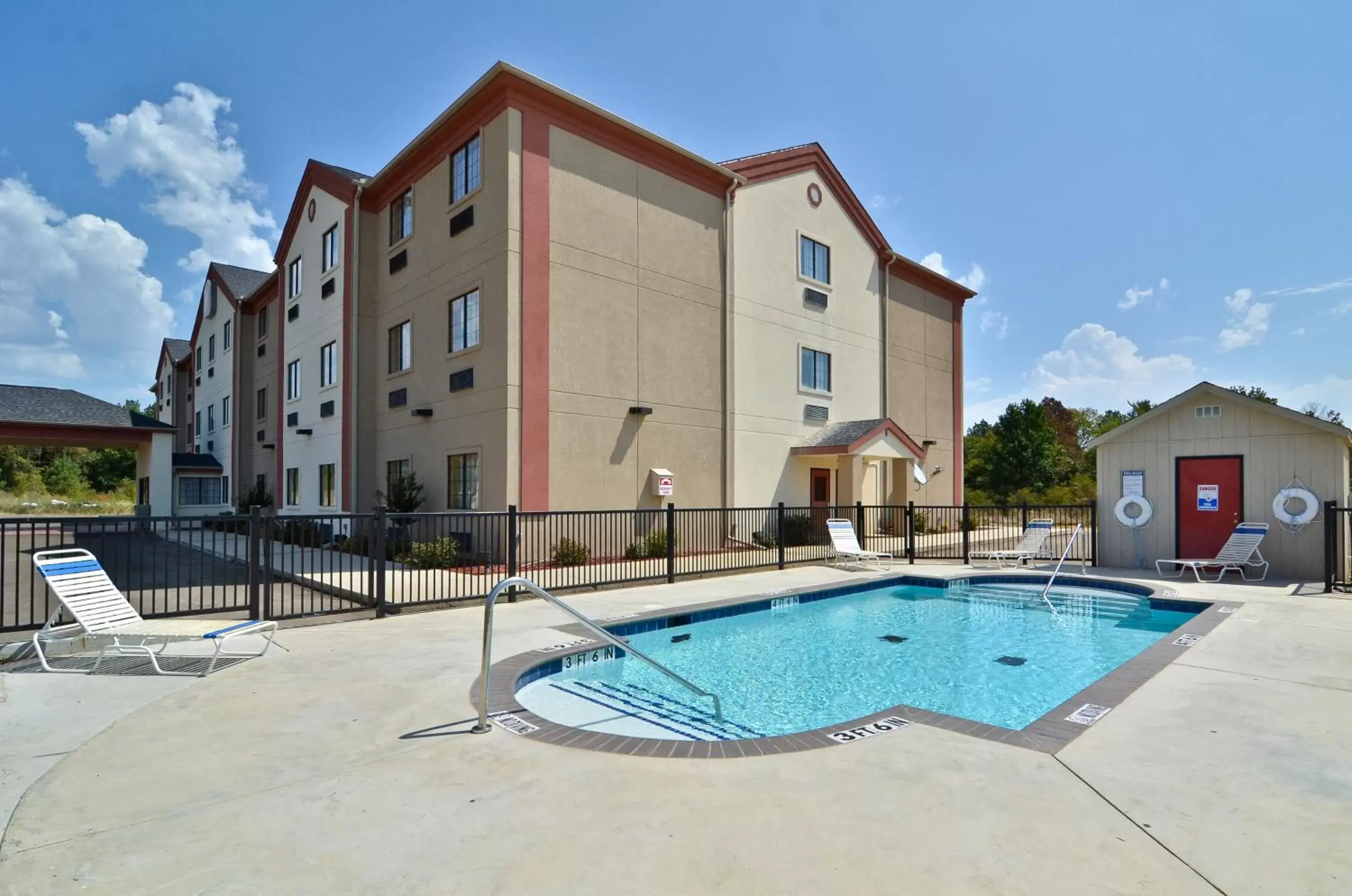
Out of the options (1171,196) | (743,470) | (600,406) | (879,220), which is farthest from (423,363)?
(1171,196)

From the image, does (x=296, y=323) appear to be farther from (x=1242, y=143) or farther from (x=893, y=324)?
(x=1242, y=143)

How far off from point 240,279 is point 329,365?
1510 centimetres

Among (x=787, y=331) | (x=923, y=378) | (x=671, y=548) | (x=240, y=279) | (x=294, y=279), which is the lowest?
(x=671, y=548)

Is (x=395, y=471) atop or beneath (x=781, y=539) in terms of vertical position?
atop

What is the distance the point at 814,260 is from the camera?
21391 millimetres

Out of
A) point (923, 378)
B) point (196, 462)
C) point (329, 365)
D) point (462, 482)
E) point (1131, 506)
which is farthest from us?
point (196, 462)

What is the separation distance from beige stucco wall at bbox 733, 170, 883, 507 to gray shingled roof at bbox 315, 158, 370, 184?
1104 cm

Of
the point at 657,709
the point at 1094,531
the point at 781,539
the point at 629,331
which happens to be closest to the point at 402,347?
the point at 629,331

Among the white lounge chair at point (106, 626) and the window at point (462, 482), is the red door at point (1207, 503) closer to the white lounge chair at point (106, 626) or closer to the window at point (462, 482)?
the window at point (462, 482)

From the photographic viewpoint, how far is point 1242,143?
13031 millimetres

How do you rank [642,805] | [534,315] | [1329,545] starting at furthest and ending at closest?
[534,315], [1329,545], [642,805]

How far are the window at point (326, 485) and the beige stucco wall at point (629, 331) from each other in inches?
385

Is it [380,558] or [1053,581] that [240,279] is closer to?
[380,558]

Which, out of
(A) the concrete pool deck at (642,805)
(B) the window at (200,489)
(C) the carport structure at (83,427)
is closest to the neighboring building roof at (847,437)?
(A) the concrete pool deck at (642,805)
